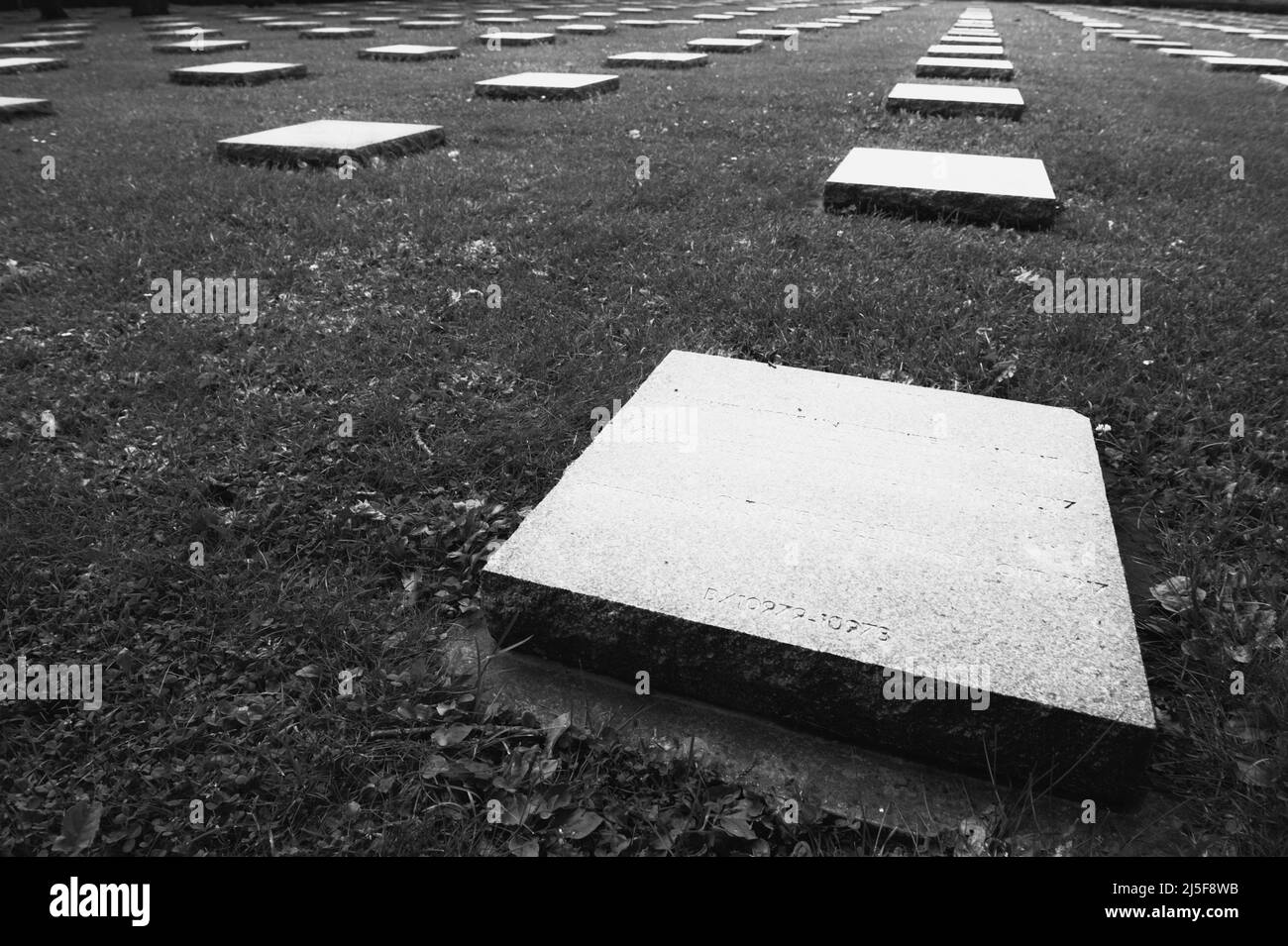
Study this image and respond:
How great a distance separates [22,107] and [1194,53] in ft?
39.7

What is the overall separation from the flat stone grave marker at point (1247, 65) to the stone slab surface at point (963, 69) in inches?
98.3

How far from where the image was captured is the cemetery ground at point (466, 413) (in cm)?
146

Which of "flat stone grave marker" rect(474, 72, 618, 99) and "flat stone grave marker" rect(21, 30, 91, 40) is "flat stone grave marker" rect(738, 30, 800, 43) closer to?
"flat stone grave marker" rect(474, 72, 618, 99)

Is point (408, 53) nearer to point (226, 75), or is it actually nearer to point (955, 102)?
point (226, 75)

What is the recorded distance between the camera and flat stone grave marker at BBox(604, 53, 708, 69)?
8273 millimetres

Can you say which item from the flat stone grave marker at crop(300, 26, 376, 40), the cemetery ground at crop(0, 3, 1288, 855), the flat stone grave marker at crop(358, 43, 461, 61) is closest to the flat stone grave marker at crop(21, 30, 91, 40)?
the flat stone grave marker at crop(300, 26, 376, 40)

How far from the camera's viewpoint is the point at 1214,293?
317 centimetres

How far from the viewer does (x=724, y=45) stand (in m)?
9.69

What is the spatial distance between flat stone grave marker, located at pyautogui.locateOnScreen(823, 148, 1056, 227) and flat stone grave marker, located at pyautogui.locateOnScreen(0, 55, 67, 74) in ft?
27.0

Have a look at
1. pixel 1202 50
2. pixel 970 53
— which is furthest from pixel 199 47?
pixel 1202 50

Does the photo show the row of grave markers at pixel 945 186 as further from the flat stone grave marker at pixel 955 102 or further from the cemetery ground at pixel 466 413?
the flat stone grave marker at pixel 955 102
